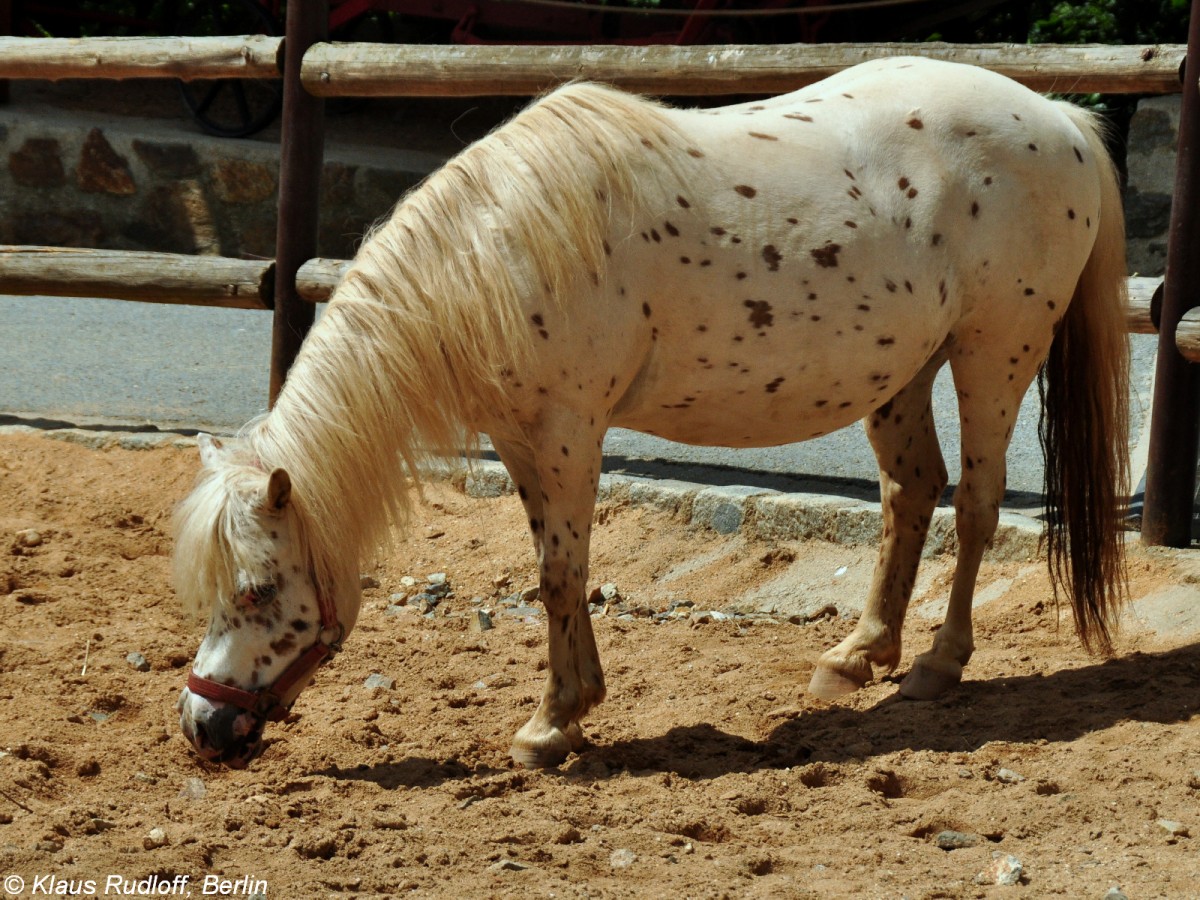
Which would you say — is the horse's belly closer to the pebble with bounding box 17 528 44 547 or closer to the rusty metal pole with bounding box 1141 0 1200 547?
the rusty metal pole with bounding box 1141 0 1200 547

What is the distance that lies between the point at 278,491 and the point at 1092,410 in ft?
7.29

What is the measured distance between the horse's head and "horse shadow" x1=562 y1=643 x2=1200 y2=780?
69 cm

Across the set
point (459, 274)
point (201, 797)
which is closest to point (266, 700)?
point (201, 797)

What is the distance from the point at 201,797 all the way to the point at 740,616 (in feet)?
6.16

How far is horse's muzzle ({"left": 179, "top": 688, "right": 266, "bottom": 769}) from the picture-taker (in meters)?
2.88

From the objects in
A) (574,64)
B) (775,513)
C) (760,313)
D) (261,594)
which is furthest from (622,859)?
(574,64)

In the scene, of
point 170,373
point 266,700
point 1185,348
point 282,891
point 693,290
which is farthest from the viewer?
point 170,373

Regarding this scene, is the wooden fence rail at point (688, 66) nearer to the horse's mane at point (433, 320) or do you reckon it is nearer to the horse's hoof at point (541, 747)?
the horse's mane at point (433, 320)

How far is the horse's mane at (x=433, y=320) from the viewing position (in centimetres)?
294

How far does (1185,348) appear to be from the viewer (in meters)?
4.04

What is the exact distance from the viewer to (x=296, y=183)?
209 inches

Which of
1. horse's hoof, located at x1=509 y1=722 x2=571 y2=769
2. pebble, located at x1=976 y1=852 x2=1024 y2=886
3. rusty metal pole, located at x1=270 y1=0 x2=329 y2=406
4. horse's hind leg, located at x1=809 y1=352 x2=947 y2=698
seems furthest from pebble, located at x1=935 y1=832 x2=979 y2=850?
rusty metal pole, located at x1=270 y1=0 x2=329 y2=406

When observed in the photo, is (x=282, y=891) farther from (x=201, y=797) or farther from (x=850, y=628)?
(x=850, y=628)

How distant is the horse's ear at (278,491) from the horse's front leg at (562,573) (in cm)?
60
